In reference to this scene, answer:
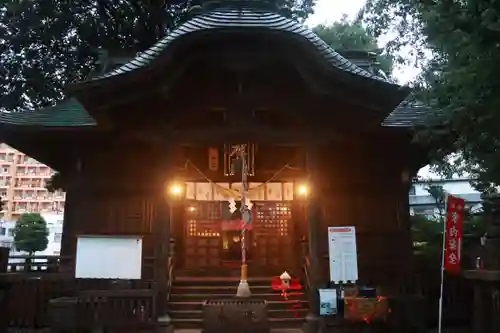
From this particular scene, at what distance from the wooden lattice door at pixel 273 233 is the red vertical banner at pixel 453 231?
5.45 m

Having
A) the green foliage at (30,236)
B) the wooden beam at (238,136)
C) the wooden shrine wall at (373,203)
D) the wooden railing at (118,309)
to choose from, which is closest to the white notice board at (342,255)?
the wooden shrine wall at (373,203)

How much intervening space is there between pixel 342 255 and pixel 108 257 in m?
4.50

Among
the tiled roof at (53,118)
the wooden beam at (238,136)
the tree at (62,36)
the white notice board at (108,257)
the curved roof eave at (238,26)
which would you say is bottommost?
the white notice board at (108,257)

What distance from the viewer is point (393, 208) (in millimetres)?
9742

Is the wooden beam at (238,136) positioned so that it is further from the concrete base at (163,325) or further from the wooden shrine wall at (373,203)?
the concrete base at (163,325)

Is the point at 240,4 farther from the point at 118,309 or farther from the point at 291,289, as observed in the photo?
the point at 118,309

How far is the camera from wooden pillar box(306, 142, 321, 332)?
28.2 feet

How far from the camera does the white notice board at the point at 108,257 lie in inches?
342

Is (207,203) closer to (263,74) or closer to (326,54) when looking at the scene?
(263,74)

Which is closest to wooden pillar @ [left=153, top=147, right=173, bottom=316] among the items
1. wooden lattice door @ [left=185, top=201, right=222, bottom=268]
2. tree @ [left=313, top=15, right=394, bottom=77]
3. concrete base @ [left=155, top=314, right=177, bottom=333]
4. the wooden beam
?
concrete base @ [left=155, top=314, right=177, bottom=333]

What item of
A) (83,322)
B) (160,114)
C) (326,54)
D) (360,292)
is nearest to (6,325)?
(83,322)

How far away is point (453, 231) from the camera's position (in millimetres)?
7742

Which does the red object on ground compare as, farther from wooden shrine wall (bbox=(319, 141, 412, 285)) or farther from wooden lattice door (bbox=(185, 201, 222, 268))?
wooden lattice door (bbox=(185, 201, 222, 268))

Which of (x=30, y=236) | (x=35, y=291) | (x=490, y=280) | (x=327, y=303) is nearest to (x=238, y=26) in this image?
(x=327, y=303)
